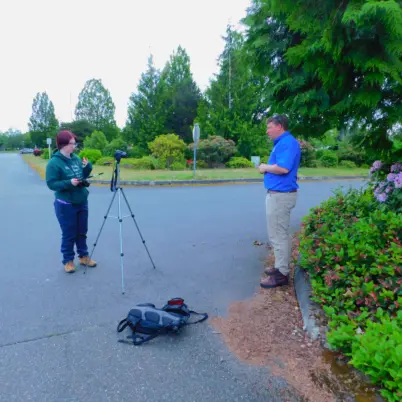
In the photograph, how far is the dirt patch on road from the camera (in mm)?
2330

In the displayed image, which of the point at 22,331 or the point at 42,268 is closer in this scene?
the point at 22,331

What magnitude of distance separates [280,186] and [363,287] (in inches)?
52.1

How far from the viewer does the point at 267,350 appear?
8.68ft

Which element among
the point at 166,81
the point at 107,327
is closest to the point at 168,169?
the point at 166,81

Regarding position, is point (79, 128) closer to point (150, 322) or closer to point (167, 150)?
point (167, 150)

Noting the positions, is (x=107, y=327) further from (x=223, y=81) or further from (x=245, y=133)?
(x=223, y=81)

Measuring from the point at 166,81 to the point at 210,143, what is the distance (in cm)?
1259

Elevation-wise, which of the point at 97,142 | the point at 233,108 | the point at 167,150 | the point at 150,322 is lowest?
the point at 150,322

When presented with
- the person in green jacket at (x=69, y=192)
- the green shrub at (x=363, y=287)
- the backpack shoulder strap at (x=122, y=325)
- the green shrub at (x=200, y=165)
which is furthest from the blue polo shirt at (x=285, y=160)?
the green shrub at (x=200, y=165)

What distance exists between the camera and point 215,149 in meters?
20.2

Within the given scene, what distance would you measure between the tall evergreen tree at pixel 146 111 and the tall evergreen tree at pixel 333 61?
75.3ft

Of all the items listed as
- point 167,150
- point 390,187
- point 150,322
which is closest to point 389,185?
point 390,187

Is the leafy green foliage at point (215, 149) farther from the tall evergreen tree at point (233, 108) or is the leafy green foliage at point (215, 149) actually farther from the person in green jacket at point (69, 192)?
the person in green jacket at point (69, 192)

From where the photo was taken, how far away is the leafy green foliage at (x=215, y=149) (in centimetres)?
1998
